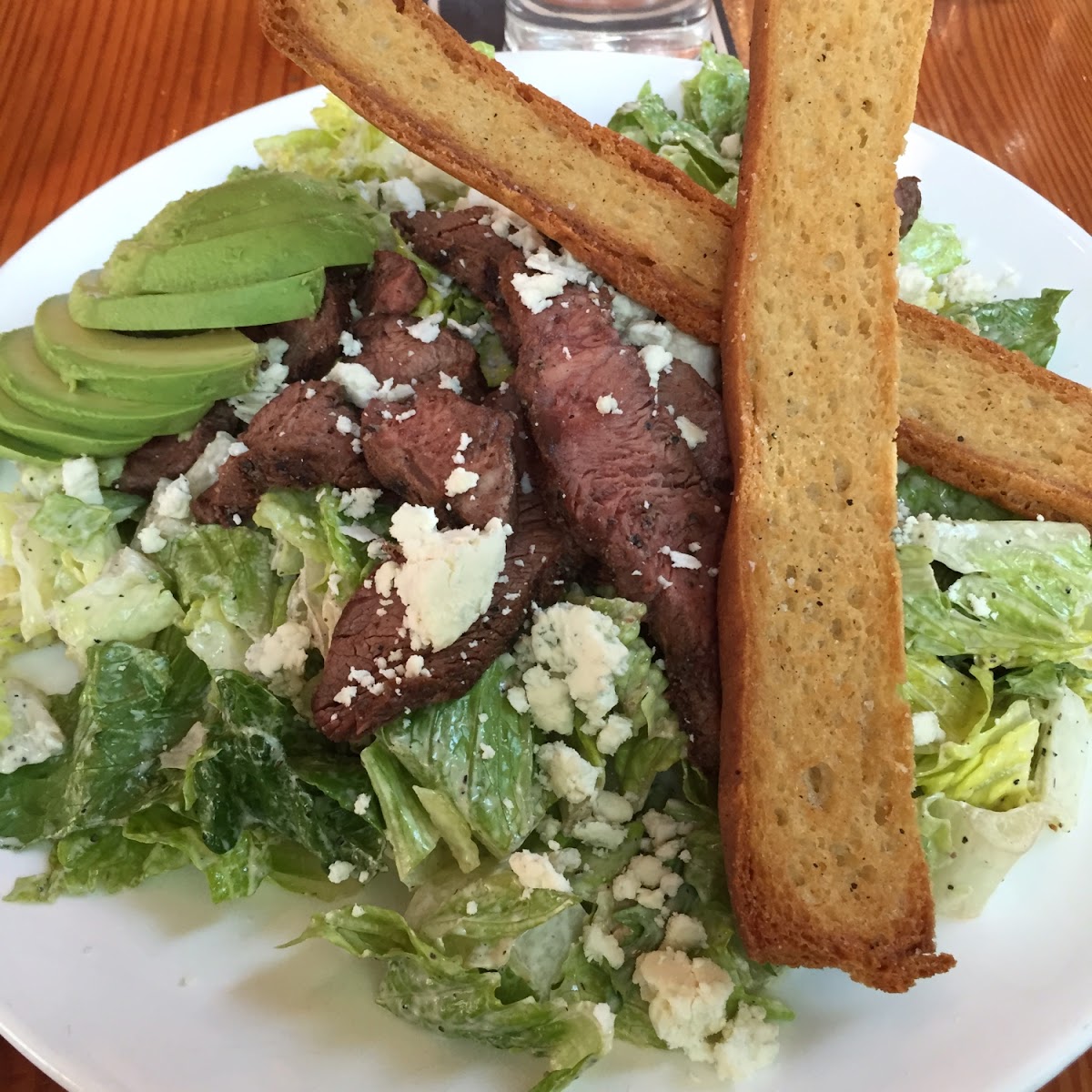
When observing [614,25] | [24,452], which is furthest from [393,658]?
[614,25]

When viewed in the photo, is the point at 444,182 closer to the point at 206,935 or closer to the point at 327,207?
the point at 327,207

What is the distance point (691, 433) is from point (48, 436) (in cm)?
163

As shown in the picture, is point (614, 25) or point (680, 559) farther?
point (614, 25)

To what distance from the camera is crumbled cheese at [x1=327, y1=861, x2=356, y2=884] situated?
1.78 metres

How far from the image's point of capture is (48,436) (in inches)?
86.7

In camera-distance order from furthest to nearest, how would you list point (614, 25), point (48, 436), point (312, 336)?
point (614, 25) → point (312, 336) → point (48, 436)

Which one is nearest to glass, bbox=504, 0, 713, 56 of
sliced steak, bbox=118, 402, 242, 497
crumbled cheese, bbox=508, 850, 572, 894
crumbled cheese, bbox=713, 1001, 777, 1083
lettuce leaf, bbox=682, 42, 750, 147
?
lettuce leaf, bbox=682, 42, 750, 147

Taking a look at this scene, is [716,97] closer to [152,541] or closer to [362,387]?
[362,387]

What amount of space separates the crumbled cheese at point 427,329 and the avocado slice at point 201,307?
28 centimetres

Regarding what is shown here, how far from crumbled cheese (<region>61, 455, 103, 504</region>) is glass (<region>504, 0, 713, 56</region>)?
2737 mm

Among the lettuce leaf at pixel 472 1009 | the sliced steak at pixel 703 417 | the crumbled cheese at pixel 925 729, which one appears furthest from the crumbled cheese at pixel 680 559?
the lettuce leaf at pixel 472 1009

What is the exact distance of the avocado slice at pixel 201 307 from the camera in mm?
2158

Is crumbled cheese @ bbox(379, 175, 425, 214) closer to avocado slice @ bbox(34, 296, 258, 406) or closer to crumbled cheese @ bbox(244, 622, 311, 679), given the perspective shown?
avocado slice @ bbox(34, 296, 258, 406)

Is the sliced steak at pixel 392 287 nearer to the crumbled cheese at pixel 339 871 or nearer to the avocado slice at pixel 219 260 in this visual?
the avocado slice at pixel 219 260
